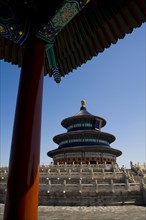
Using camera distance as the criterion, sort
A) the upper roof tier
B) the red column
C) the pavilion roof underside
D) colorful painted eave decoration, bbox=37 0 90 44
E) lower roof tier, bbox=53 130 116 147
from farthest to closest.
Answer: the upper roof tier → lower roof tier, bbox=53 130 116 147 → the pavilion roof underside → colorful painted eave decoration, bbox=37 0 90 44 → the red column

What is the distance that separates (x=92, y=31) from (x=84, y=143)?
35.2 metres

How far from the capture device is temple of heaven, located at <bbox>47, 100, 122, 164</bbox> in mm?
37156

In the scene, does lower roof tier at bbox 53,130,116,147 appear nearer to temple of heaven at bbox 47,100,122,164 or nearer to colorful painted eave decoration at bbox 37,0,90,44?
temple of heaven at bbox 47,100,122,164

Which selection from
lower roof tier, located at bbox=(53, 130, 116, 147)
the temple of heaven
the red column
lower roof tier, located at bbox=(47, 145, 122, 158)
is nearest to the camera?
the red column

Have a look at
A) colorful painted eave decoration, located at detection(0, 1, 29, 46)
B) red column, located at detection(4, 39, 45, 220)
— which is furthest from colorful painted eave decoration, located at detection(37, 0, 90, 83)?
colorful painted eave decoration, located at detection(0, 1, 29, 46)

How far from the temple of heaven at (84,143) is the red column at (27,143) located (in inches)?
1349

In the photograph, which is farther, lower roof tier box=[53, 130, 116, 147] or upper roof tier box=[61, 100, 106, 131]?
upper roof tier box=[61, 100, 106, 131]

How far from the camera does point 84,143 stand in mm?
38344

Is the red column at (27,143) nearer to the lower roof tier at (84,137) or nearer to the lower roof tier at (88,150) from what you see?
the lower roof tier at (88,150)

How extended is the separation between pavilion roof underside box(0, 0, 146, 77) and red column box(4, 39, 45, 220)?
75cm

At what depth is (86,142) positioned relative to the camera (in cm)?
3866

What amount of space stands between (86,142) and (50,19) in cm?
3606

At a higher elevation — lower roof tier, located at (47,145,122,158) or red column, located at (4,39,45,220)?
lower roof tier, located at (47,145,122,158)

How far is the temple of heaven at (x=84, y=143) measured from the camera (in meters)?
37.2
